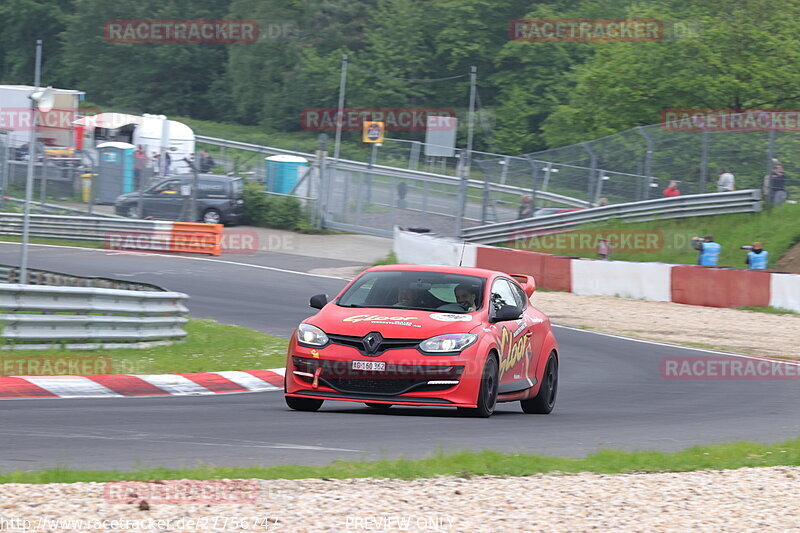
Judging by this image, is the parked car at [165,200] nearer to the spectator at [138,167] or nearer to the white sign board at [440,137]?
the spectator at [138,167]

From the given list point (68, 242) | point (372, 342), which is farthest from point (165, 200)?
point (372, 342)

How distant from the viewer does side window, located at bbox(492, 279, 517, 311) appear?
35.7 ft

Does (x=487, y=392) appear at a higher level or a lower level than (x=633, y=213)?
lower

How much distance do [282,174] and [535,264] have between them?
1375cm

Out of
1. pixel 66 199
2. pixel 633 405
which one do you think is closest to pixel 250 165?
pixel 66 199

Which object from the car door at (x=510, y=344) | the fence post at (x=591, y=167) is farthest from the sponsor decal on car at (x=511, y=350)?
the fence post at (x=591, y=167)

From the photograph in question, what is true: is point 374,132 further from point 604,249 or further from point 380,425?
point 380,425

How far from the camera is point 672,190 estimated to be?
2872 centimetres

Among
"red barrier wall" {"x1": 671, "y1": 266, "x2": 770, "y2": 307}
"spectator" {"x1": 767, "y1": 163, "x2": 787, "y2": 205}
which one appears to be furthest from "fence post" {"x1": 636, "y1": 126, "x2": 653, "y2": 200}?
"red barrier wall" {"x1": 671, "y1": 266, "x2": 770, "y2": 307}

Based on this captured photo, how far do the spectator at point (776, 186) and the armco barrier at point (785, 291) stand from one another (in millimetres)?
5343

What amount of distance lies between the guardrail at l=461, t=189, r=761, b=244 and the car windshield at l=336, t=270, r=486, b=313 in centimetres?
1836

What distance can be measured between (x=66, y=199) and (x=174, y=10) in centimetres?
4896

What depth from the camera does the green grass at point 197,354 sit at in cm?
1258

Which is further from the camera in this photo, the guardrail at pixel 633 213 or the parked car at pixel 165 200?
the parked car at pixel 165 200
